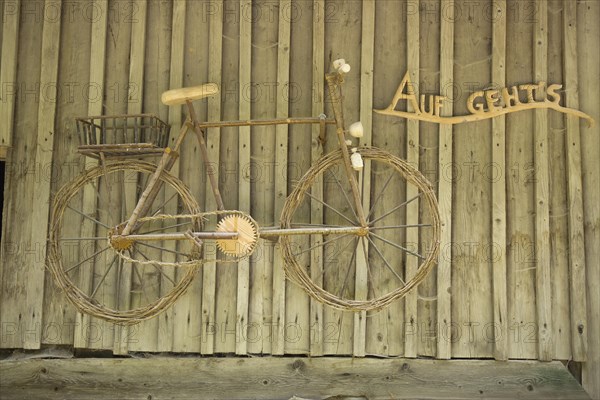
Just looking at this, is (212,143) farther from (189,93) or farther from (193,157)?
(189,93)

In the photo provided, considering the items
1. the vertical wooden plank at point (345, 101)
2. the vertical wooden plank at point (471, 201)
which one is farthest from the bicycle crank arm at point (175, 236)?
the vertical wooden plank at point (471, 201)

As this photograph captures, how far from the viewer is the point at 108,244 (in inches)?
180

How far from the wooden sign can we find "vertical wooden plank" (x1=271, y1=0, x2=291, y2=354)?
2.39 ft

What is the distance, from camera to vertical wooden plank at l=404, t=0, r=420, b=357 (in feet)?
15.0

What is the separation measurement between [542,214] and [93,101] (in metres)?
3.42

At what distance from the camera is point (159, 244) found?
15.5 feet

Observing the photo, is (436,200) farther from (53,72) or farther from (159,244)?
(53,72)

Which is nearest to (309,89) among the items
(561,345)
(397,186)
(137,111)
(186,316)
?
(397,186)

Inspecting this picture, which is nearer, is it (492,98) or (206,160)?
(206,160)

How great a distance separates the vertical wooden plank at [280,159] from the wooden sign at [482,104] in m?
0.73

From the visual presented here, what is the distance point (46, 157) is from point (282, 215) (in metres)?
1.89

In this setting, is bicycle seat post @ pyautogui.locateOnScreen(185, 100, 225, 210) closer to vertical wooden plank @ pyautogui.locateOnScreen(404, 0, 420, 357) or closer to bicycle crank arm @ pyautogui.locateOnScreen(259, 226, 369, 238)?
bicycle crank arm @ pyautogui.locateOnScreen(259, 226, 369, 238)

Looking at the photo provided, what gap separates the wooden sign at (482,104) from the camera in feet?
15.3

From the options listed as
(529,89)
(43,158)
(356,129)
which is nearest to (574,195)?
(529,89)
